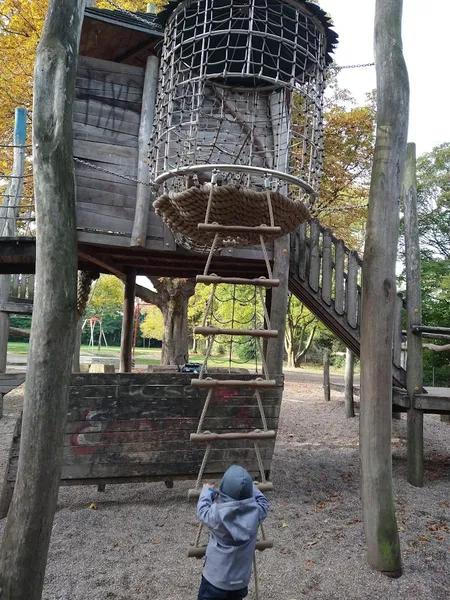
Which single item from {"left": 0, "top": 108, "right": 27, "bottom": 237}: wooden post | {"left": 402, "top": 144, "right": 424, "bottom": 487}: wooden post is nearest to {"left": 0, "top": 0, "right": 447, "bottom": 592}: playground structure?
{"left": 402, "top": 144, "right": 424, "bottom": 487}: wooden post

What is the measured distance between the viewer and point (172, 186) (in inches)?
188

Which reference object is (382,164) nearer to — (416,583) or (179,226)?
(179,226)

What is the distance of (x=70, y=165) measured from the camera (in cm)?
326

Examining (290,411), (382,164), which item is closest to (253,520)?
(382,164)

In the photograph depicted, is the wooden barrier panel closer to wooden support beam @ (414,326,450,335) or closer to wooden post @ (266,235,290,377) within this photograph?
wooden post @ (266,235,290,377)

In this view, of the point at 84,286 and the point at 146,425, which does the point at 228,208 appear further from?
the point at 84,286

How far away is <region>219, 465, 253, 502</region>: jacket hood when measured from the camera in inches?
107

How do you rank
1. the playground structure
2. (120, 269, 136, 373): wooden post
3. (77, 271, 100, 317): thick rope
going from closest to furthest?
the playground structure → (77, 271, 100, 317): thick rope → (120, 269, 136, 373): wooden post

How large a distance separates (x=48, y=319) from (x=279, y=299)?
3663mm

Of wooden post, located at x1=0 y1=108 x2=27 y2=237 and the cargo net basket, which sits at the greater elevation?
wooden post, located at x1=0 y1=108 x2=27 y2=237

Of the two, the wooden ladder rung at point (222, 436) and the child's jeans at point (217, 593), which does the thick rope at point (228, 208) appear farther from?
the child's jeans at point (217, 593)

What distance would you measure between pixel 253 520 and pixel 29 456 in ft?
4.74

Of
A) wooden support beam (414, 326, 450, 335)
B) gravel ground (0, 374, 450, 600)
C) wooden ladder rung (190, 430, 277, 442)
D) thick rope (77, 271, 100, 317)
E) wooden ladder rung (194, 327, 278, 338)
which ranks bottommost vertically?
gravel ground (0, 374, 450, 600)

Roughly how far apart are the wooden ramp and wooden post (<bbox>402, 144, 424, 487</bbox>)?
0.95 feet
